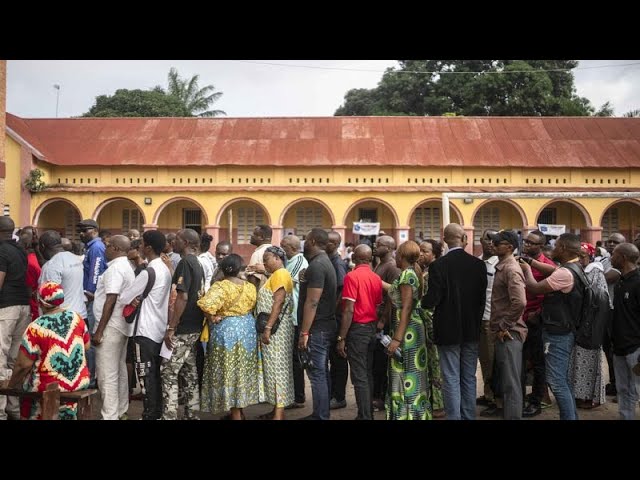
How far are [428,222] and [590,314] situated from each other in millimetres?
15725

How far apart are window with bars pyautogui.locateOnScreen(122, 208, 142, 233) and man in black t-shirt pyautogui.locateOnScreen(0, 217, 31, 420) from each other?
631 inches

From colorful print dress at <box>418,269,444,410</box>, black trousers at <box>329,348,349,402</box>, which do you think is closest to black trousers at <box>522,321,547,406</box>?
colorful print dress at <box>418,269,444,410</box>

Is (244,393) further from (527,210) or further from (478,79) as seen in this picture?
(478,79)

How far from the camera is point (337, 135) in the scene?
68.5 ft

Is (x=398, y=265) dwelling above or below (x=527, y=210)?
below

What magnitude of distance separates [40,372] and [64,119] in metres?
20.2

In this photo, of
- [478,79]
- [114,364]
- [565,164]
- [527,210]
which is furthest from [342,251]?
[478,79]

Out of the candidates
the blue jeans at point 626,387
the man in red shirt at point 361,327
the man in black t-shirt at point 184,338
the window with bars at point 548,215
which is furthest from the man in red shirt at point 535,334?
the window with bars at point 548,215

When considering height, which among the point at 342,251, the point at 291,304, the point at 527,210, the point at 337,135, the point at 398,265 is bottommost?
the point at 291,304

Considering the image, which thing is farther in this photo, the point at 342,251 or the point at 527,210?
the point at 527,210

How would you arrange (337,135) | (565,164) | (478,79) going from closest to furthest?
(565,164)
(337,135)
(478,79)

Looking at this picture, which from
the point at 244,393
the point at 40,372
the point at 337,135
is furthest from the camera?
the point at 337,135

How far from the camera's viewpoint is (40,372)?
434 centimetres

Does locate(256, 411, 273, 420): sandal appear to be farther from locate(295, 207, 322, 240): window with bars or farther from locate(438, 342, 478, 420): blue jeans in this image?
locate(295, 207, 322, 240): window with bars
